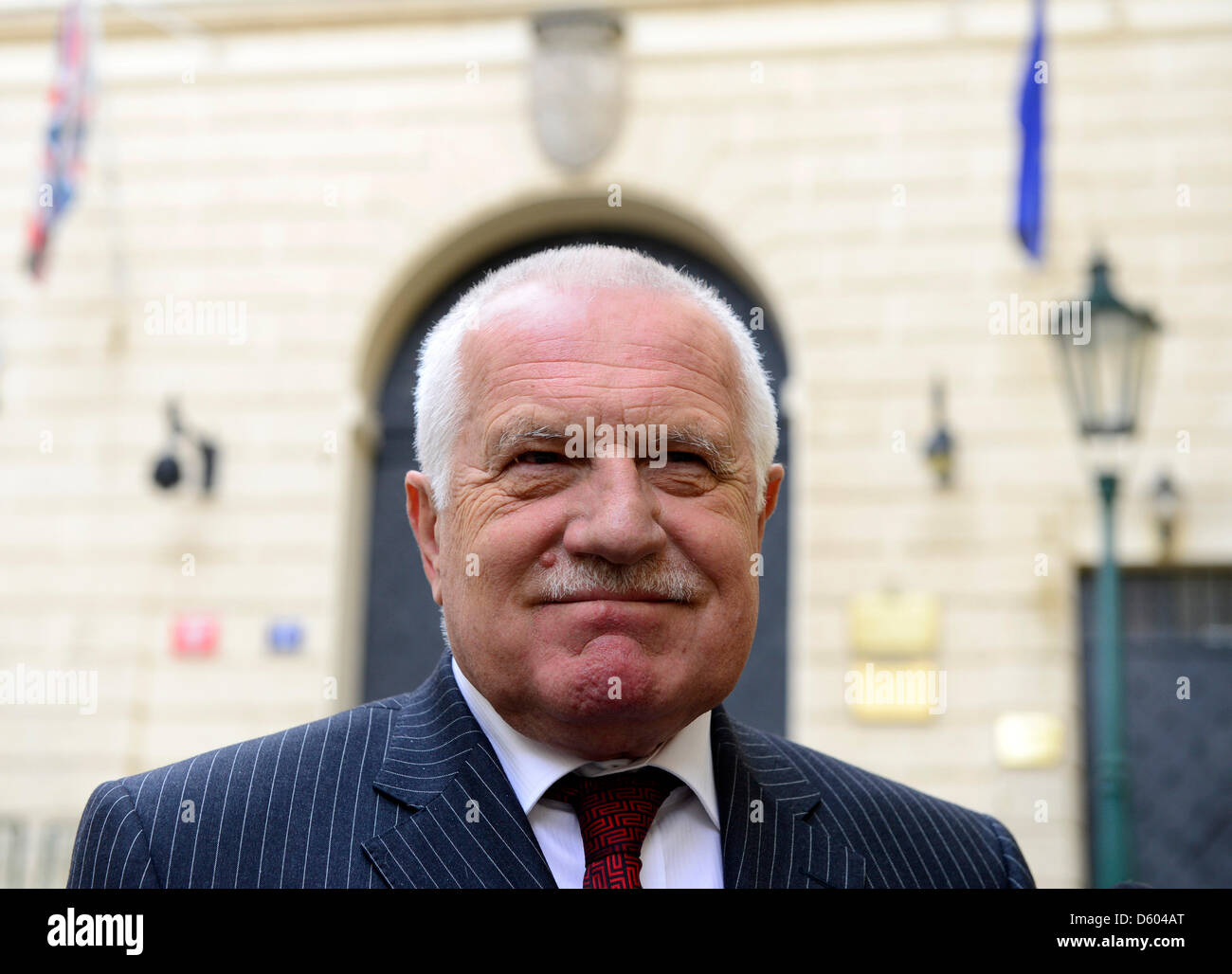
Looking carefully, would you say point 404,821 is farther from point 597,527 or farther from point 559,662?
point 597,527

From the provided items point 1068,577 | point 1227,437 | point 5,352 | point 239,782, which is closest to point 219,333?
point 5,352

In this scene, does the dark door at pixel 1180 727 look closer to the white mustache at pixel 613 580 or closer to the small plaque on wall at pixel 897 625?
the small plaque on wall at pixel 897 625

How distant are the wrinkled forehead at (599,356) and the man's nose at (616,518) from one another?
11 centimetres

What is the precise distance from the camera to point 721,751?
2088mm

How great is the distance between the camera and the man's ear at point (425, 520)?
82.0 inches

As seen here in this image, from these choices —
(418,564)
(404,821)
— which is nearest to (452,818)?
(404,821)

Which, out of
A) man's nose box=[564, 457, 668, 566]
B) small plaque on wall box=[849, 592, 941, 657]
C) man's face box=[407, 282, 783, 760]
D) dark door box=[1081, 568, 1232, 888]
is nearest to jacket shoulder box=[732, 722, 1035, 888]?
man's face box=[407, 282, 783, 760]

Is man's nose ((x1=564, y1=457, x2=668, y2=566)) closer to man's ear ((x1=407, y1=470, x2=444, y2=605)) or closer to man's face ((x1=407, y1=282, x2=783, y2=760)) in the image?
man's face ((x1=407, y1=282, x2=783, y2=760))

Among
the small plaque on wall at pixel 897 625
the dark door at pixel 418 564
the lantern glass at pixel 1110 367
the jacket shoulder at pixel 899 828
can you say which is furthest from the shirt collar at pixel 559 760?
the dark door at pixel 418 564

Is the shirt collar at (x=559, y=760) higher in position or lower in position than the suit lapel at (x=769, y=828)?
higher

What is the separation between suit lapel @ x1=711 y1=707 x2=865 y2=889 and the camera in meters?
1.96
